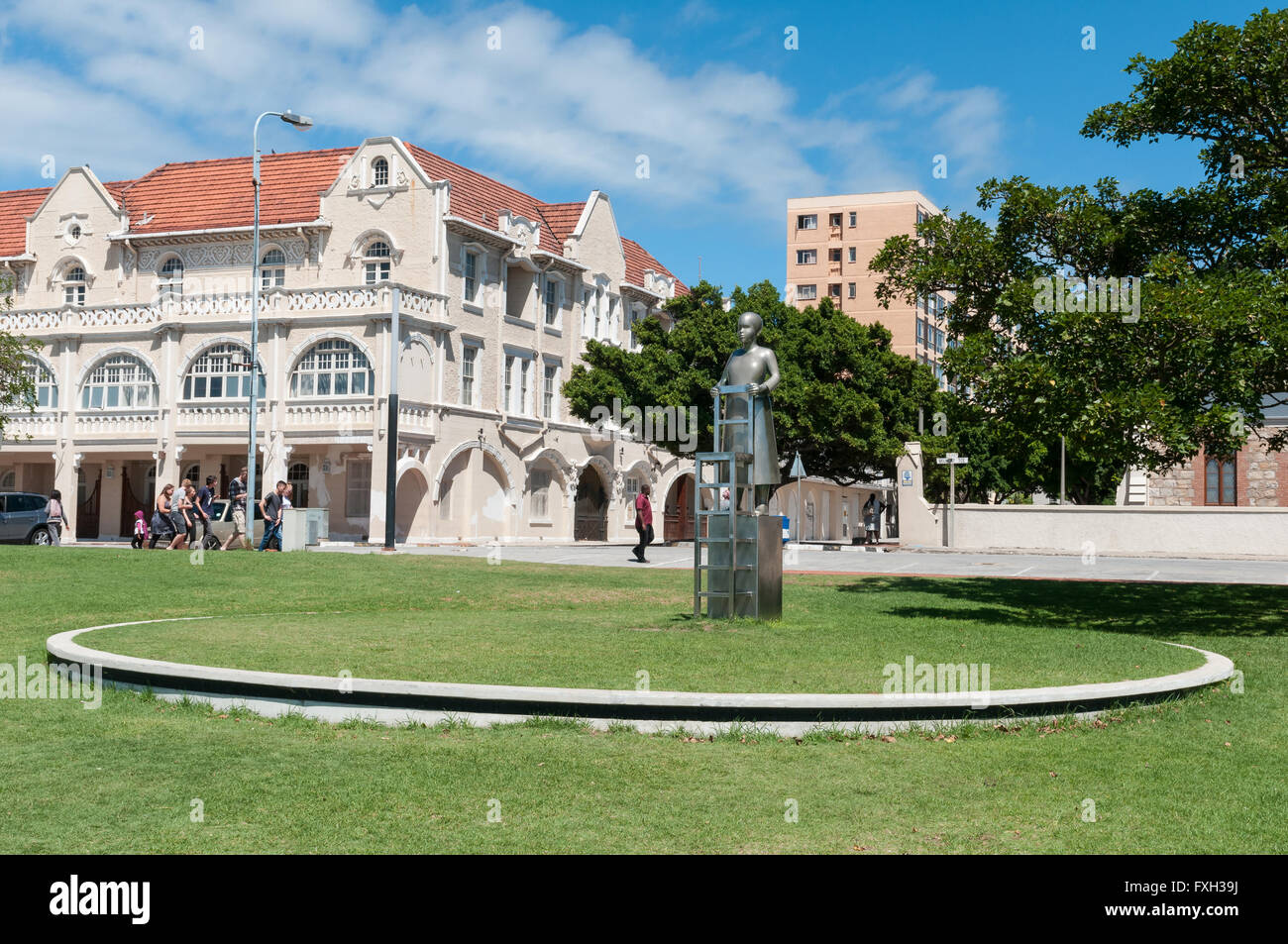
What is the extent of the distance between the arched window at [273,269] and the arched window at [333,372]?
4.89 metres

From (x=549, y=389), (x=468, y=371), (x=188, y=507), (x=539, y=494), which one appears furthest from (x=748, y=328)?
(x=549, y=389)

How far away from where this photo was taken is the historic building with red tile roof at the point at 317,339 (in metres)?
41.0

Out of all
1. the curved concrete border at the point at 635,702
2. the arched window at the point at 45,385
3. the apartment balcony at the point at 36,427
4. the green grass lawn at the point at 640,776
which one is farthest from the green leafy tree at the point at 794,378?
the curved concrete border at the point at 635,702

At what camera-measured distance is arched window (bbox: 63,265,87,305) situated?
47469 mm

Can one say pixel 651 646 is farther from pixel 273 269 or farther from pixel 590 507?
pixel 590 507

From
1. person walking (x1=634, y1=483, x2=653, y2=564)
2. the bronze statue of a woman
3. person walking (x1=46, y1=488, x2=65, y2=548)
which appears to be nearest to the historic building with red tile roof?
person walking (x1=46, y1=488, x2=65, y2=548)

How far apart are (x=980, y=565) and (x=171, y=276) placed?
32.1 m

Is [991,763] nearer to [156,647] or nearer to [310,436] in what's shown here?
[156,647]

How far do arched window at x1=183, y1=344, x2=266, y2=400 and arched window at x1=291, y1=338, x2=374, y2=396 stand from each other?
1.64 m

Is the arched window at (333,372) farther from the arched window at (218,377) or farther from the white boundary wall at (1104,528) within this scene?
the white boundary wall at (1104,528)

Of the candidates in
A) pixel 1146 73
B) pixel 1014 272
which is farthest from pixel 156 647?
pixel 1146 73

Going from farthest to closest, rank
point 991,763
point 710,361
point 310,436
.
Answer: point 710,361 < point 310,436 < point 991,763
